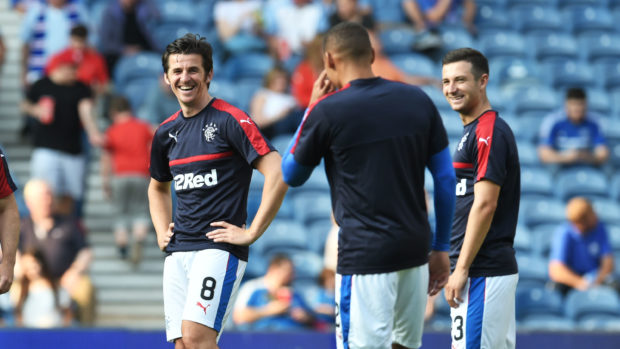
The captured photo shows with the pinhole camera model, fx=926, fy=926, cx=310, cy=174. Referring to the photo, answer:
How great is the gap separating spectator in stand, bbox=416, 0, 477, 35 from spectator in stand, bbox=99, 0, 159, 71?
4080 mm

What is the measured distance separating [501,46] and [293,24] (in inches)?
133

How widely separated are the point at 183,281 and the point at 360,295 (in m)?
1.20

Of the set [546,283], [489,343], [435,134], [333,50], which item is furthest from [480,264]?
[546,283]

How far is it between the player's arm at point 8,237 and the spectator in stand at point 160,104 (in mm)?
5656

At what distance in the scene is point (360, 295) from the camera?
14.0ft

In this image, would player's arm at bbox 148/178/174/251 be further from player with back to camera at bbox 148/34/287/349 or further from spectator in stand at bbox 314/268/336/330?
spectator in stand at bbox 314/268/336/330

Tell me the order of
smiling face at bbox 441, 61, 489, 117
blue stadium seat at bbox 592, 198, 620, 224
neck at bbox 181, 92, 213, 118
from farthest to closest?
blue stadium seat at bbox 592, 198, 620, 224 < neck at bbox 181, 92, 213, 118 < smiling face at bbox 441, 61, 489, 117

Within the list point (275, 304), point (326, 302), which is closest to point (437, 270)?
point (275, 304)

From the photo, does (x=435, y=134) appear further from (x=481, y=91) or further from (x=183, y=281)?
(x=183, y=281)

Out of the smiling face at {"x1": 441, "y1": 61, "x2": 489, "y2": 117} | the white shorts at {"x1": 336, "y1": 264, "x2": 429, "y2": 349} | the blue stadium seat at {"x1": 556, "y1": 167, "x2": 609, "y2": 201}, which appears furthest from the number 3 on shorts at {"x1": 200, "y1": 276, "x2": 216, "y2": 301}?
the blue stadium seat at {"x1": 556, "y1": 167, "x2": 609, "y2": 201}

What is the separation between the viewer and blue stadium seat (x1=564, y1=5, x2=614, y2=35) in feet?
48.2

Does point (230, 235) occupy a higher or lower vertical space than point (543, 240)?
higher

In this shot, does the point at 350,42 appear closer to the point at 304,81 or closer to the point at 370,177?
the point at 370,177

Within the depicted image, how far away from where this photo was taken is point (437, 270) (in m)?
Result: 4.64
